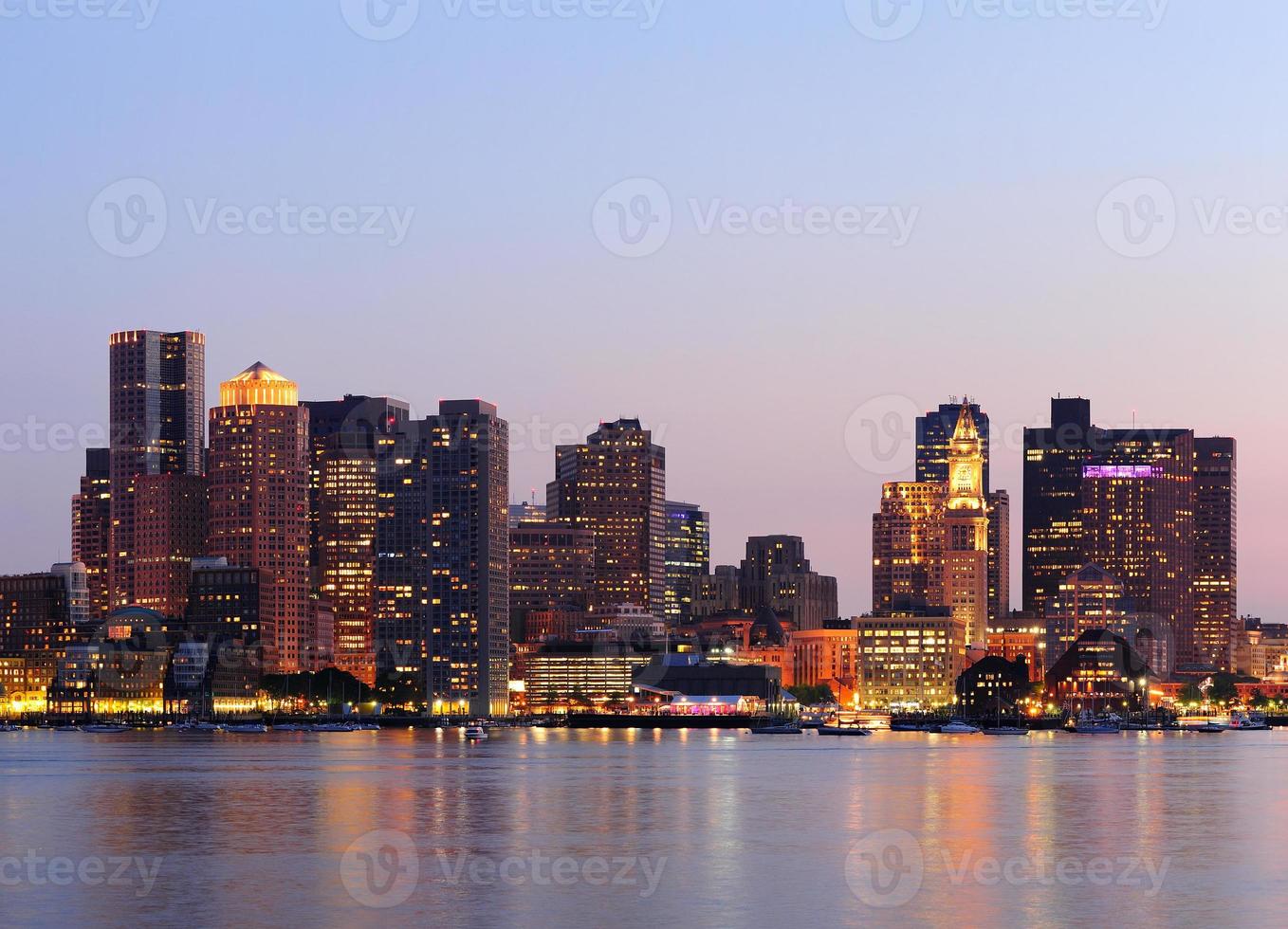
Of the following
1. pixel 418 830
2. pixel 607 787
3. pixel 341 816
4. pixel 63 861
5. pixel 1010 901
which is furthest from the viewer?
pixel 607 787

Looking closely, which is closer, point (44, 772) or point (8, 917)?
point (8, 917)

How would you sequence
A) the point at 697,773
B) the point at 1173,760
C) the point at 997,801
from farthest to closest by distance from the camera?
the point at 1173,760 → the point at 697,773 → the point at 997,801

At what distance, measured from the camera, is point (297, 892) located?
66.4 metres

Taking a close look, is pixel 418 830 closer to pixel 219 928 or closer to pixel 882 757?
pixel 219 928

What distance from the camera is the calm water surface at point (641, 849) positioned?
207ft

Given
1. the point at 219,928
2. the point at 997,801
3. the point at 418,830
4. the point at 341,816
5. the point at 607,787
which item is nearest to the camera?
the point at 219,928

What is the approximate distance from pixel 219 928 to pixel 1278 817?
6113 cm

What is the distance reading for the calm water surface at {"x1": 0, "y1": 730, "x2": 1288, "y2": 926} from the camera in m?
63.0

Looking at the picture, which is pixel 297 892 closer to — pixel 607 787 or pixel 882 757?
pixel 607 787

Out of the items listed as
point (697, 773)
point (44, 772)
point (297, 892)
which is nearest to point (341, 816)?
point (297, 892)

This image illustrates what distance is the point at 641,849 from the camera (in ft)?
270

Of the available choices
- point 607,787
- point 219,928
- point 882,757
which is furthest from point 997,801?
point 882,757

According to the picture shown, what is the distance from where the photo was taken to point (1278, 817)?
102 metres

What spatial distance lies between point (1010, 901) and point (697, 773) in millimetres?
82562
